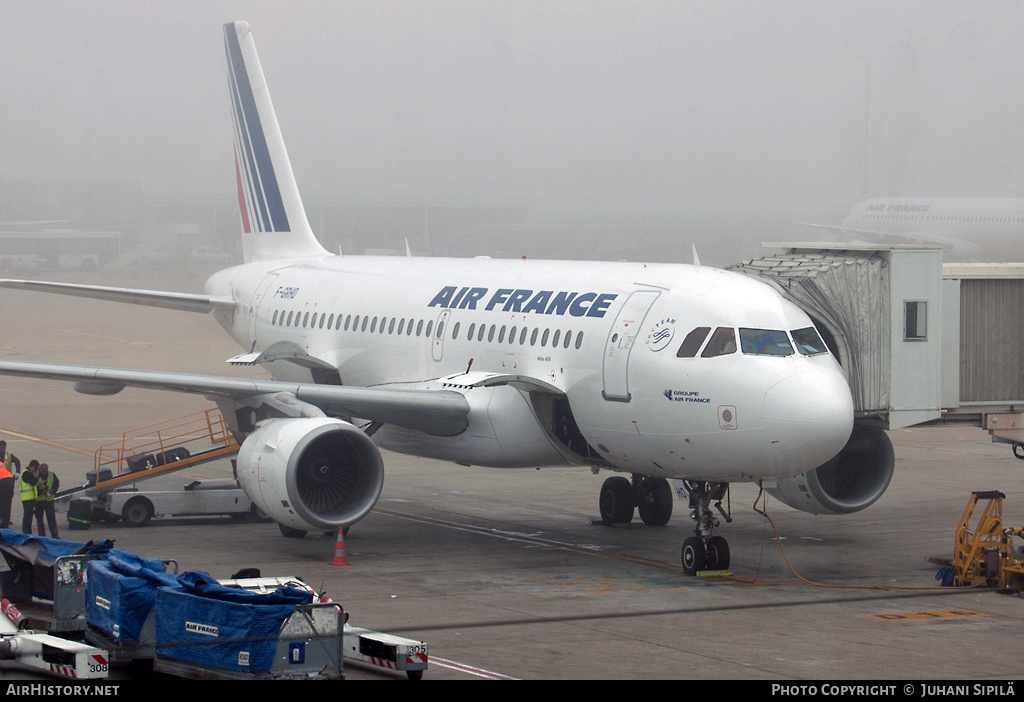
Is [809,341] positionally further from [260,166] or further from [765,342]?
[260,166]

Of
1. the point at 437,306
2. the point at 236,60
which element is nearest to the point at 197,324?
the point at 236,60

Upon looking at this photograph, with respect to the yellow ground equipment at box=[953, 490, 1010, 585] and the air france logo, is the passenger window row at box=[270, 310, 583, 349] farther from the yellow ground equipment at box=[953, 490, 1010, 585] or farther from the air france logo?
the yellow ground equipment at box=[953, 490, 1010, 585]

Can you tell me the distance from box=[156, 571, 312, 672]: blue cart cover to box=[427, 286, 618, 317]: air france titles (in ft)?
28.1

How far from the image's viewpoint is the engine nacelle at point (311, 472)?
2081 cm

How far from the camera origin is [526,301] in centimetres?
2258

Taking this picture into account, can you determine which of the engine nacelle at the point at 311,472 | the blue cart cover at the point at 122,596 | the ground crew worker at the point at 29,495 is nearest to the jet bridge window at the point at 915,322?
the engine nacelle at the point at 311,472

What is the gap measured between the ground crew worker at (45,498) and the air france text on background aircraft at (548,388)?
5.08ft

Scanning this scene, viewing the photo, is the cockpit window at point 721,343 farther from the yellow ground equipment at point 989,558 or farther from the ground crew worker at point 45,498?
the ground crew worker at point 45,498

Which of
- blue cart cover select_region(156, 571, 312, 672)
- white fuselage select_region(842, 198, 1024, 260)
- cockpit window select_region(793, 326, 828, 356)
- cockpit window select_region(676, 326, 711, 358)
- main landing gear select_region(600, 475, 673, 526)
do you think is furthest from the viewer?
white fuselage select_region(842, 198, 1024, 260)

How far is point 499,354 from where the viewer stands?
22344 mm

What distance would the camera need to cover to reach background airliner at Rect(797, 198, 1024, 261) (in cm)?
6512

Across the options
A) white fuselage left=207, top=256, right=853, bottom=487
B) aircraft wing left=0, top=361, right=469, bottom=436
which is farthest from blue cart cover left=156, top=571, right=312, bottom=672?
aircraft wing left=0, top=361, right=469, bottom=436

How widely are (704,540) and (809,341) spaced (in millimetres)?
3160
